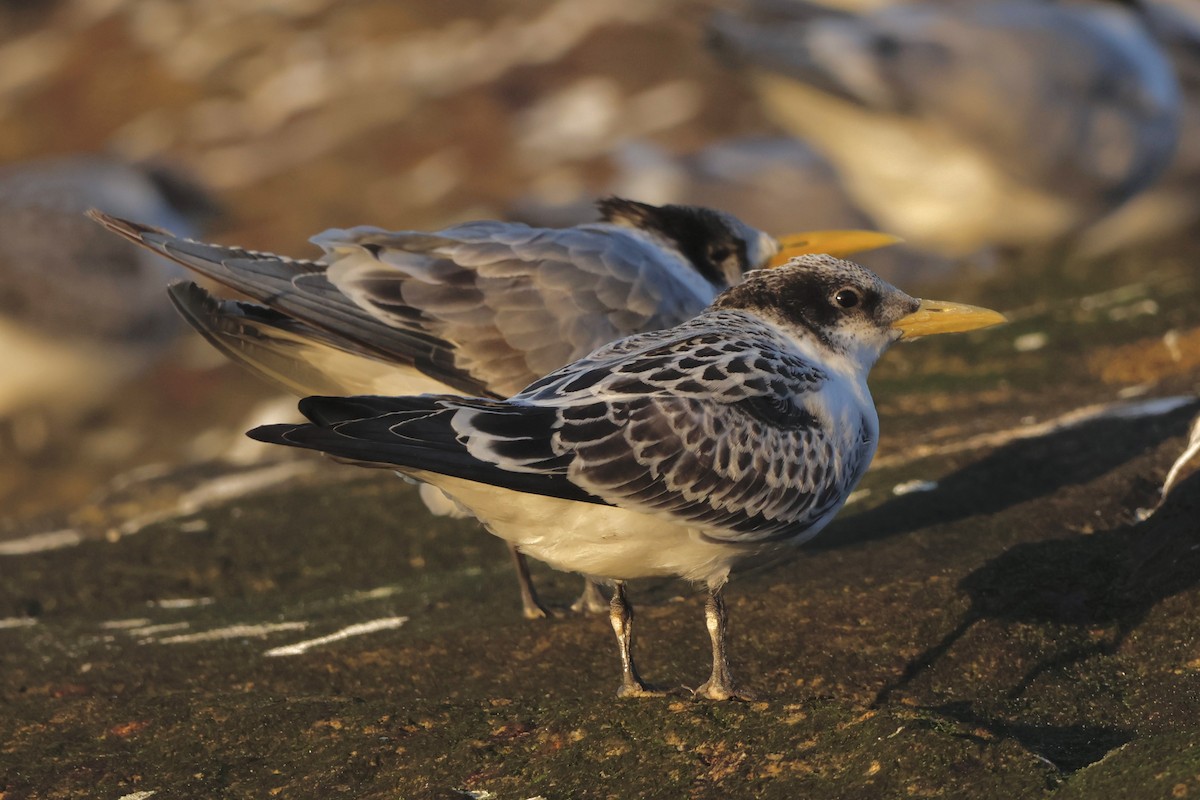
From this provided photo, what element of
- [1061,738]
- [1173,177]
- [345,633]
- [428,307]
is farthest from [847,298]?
[1173,177]

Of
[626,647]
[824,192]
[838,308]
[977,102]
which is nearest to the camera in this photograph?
[626,647]

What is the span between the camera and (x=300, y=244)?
1402 cm

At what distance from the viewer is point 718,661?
3.98 metres

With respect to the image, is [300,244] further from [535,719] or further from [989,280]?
[535,719]

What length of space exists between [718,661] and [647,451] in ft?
2.05

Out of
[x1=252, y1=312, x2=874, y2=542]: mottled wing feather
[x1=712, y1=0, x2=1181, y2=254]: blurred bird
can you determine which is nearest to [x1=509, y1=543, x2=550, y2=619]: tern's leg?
[x1=252, y1=312, x2=874, y2=542]: mottled wing feather

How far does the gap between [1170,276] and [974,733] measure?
231 inches

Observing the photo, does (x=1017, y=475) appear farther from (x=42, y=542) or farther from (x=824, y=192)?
(x=824, y=192)

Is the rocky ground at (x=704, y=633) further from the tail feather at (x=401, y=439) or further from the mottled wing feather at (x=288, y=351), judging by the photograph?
the mottled wing feather at (x=288, y=351)

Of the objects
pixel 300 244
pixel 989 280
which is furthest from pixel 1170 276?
pixel 300 244

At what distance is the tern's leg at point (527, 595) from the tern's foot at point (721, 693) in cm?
122

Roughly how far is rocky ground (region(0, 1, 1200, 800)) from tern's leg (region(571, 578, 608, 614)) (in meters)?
0.15

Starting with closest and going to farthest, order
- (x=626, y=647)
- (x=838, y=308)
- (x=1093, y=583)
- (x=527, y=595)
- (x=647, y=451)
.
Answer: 1. (x=647, y=451)
2. (x=626, y=647)
3. (x=838, y=308)
4. (x=1093, y=583)
5. (x=527, y=595)

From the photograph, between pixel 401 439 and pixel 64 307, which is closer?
pixel 401 439
